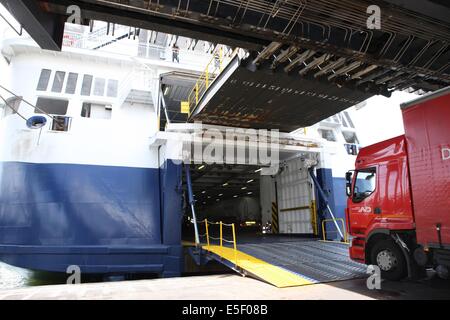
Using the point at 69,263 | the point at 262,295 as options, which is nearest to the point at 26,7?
the point at 262,295

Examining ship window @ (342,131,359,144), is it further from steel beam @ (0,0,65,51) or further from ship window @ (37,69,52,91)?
steel beam @ (0,0,65,51)

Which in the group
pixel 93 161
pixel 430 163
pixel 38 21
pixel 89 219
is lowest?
pixel 89 219

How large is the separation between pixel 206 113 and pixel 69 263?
635cm

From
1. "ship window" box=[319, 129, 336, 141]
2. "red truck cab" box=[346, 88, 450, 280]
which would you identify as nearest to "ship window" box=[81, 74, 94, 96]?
"red truck cab" box=[346, 88, 450, 280]

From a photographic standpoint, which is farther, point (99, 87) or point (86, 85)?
point (99, 87)

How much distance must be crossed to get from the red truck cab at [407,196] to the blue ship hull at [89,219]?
601 cm

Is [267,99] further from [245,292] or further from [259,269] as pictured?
[245,292]

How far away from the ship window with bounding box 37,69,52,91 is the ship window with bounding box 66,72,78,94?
68 cm

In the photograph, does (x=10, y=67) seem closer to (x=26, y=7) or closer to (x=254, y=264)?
(x=26, y=7)

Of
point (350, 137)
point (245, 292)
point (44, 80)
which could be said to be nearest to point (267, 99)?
point (245, 292)

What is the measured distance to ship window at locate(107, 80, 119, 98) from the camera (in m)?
12.7

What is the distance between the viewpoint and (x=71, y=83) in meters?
12.5

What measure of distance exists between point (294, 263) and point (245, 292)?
2.53 metres

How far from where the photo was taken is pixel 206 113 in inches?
446
